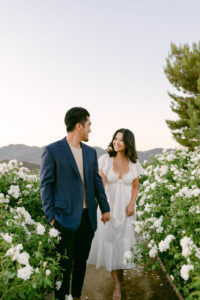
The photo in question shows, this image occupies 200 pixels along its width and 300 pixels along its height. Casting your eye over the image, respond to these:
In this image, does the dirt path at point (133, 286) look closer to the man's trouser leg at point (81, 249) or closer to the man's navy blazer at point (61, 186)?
the man's trouser leg at point (81, 249)

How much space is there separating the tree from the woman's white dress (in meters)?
15.6

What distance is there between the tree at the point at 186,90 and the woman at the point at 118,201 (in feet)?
51.1

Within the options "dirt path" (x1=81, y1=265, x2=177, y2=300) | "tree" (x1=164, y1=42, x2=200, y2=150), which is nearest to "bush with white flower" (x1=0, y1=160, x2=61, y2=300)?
"dirt path" (x1=81, y1=265, x2=177, y2=300)

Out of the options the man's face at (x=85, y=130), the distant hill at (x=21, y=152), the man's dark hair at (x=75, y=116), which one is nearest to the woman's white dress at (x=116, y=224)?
the man's face at (x=85, y=130)

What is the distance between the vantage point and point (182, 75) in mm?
19812

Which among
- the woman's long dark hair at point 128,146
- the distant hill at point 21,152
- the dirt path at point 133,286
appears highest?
the distant hill at point 21,152

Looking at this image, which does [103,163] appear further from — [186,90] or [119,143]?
[186,90]

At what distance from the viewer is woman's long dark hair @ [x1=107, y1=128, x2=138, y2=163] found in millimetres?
3193

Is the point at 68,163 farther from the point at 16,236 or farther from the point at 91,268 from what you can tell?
the point at 91,268

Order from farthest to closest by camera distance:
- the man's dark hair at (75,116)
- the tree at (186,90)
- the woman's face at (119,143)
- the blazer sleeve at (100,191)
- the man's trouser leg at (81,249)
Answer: the tree at (186,90) → the woman's face at (119,143) → the blazer sleeve at (100,191) → the man's trouser leg at (81,249) → the man's dark hair at (75,116)

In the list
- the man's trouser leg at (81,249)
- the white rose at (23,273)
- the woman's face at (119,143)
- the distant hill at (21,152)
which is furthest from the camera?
the distant hill at (21,152)

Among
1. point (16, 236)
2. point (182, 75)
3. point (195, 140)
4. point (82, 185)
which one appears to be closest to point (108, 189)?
point (82, 185)

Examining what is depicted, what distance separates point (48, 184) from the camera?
2.47 meters

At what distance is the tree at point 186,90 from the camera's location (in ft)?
60.9
